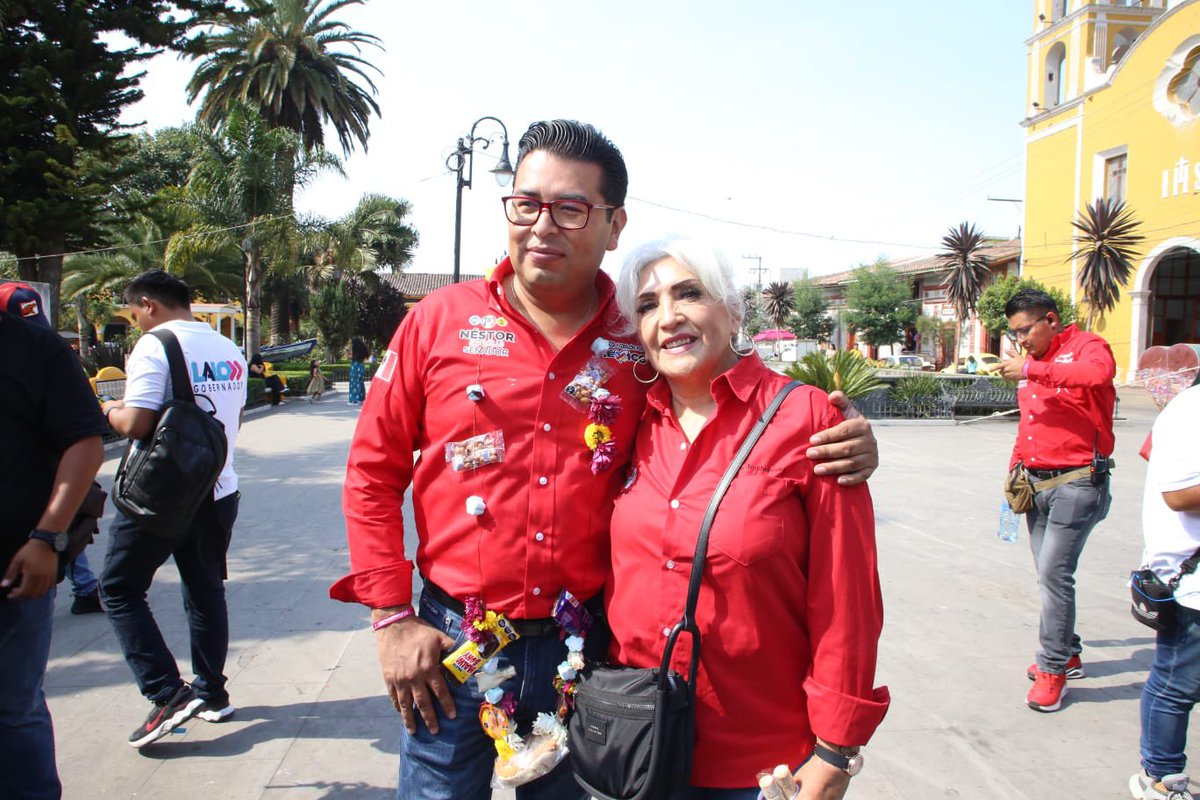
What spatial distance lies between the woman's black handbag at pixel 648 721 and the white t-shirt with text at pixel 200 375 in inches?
94.0

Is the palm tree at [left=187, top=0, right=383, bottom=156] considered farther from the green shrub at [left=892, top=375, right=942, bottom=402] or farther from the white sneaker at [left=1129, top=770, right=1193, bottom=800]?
the white sneaker at [left=1129, top=770, right=1193, bottom=800]

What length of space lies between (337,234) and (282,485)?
1504 centimetres

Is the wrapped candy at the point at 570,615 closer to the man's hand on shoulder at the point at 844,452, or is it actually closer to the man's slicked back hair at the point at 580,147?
the man's hand on shoulder at the point at 844,452

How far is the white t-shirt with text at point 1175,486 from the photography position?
2553 millimetres

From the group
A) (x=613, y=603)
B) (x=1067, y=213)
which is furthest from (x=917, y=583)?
(x=1067, y=213)

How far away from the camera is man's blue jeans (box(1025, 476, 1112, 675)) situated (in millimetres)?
3678

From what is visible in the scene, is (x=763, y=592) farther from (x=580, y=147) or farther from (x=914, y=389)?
(x=914, y=389)

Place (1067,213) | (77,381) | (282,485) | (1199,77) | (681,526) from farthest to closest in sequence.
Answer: (1067,213) → (1199,77) → (282,485) → (77,381) → (681,526)

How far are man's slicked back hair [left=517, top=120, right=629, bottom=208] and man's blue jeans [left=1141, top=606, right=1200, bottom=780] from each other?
2.40 metres

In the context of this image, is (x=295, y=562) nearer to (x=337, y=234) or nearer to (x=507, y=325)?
(x=507, y=325)

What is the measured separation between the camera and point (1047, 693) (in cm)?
365

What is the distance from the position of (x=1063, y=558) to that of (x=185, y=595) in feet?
13.3

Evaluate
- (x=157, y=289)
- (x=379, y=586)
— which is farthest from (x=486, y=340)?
(x=157, y=289)

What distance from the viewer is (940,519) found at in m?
7.60
